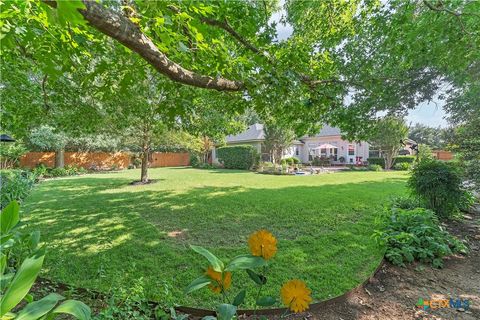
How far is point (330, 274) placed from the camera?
3.35 m

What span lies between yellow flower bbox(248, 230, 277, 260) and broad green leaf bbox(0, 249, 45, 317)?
3.41 ft

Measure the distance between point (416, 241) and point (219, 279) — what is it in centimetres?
436

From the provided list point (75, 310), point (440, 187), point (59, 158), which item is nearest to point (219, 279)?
point (75, 310)

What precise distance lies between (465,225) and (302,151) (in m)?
24.5

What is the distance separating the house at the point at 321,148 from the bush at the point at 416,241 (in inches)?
781

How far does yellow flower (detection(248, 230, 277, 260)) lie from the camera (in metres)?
1.16

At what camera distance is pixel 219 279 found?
1.16m

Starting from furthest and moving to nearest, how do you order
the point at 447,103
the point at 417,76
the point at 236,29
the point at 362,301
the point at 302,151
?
the point at 302,151 → the point at 447,103 → the point at 417,76 → the point at 236,29 → the point at 362,301

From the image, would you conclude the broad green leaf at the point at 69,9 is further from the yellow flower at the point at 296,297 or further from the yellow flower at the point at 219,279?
the yellow flower at the point at 296,297

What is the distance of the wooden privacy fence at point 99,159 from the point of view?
60.3ft

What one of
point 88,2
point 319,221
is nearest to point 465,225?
point 319,221

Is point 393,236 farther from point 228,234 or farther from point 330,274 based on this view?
point 228,234

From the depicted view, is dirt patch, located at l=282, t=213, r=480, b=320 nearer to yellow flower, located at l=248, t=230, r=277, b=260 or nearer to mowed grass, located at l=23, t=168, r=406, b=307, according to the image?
mowed grass, located at l=23, t=168, r=406, b=307

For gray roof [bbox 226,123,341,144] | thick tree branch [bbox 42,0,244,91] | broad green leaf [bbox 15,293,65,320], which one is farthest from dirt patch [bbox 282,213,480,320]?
gray roof [bbox 226,123,341,144]
